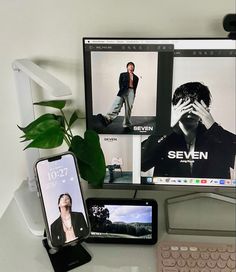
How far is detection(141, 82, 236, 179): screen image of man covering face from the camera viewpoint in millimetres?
846

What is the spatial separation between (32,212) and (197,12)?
64cm

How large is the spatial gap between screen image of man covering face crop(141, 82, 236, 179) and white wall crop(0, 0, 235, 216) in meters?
0.18

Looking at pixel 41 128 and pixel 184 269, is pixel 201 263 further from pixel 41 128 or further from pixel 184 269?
pixel 41 128

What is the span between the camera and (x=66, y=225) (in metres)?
0.77

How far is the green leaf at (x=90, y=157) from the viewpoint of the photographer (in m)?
0.79

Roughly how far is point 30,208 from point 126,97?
1.22 feet

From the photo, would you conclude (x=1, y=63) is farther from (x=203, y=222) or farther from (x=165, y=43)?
(x=203, y=222)

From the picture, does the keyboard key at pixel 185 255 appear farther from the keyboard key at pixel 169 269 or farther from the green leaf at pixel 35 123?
the green leaf at pixel 35 123

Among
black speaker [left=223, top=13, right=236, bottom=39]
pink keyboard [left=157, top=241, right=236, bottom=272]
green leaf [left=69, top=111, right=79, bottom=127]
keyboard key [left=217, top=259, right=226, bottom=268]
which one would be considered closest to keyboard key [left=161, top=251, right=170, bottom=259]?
pink keyboard [left=157, top=241, right=236, bottom=272]

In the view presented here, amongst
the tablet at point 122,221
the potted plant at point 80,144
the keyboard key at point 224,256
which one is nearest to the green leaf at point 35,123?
the potted plant at point 80,144

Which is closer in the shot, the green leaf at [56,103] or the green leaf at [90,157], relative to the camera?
the green leaf at [90,157]

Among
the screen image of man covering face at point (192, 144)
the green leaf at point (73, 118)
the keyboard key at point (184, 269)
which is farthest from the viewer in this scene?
the green leaf at point (73, 118)

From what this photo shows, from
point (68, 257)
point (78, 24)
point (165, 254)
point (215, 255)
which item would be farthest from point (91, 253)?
point (78, 24)

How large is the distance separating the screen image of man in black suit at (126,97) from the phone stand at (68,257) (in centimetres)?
29
